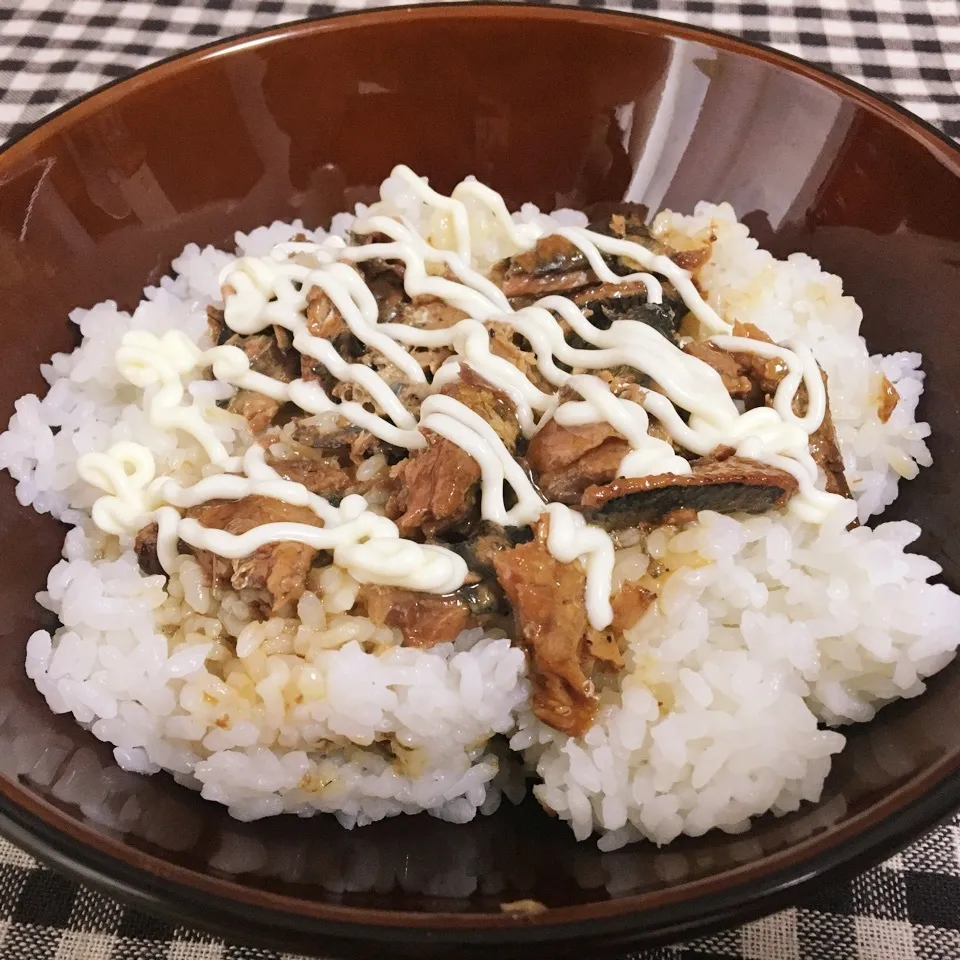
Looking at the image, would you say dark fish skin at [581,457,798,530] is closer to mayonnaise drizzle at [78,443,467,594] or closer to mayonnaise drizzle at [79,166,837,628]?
mayonnaise drizzle at [79,166,837,628]

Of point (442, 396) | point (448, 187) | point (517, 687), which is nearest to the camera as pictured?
point (517, 687)

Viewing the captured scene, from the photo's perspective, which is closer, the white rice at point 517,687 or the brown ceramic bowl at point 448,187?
the brown ceramic bowl at point 448,187

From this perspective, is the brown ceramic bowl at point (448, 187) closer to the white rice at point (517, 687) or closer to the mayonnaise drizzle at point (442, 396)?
the white rice at point (517, 687)

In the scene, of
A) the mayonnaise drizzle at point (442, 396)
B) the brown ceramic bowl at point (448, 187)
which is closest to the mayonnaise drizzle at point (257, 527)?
the mayonnaise drizzle at point (442, 396)

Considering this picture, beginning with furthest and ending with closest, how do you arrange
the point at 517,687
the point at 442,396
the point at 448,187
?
1. the point at 448,187
2. the point at 442,396
3. the point at 517,687

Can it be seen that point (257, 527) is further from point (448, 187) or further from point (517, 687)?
point (448, 187)

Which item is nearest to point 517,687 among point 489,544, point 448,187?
point 489,544

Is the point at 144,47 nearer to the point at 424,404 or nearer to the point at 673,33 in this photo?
the point at 673,33

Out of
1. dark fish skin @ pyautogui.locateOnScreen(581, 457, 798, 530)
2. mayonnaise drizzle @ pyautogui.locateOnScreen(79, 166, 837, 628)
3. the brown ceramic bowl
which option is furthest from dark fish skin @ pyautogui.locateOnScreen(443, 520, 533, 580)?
the brown ceramic bowl
